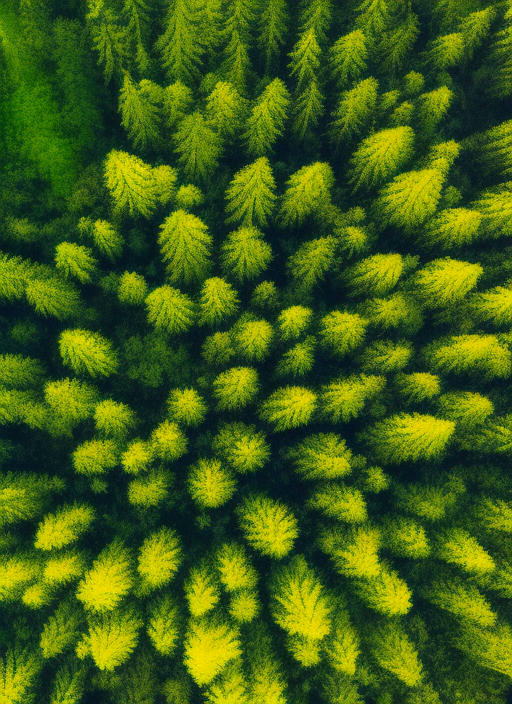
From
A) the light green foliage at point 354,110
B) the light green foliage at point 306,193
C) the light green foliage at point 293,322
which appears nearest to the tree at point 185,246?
the light green foliage at point 306,193

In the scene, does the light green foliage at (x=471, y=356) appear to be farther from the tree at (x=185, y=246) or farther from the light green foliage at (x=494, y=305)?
the tree at (x=185, y=246)

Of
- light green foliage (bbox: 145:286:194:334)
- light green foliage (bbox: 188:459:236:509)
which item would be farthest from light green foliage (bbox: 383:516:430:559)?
light green foliage (bbox: 145:286:194:334)

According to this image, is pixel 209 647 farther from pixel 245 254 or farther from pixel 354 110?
pixel 354 110

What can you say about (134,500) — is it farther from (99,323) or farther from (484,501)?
(484,501)

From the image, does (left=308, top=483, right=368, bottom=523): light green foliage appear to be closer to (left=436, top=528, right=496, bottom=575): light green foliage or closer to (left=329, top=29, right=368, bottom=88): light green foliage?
(left=436, top=528, right=496, bottom=575): light green foliage

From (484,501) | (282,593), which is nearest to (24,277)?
(282,593)

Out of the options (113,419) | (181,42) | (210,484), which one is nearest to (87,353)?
(113,419)
